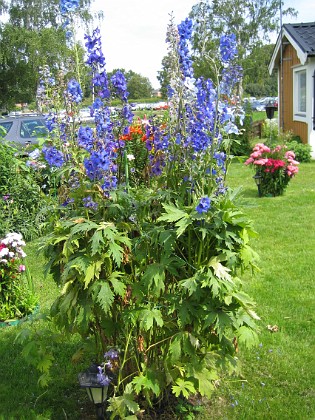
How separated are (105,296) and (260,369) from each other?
1.64m

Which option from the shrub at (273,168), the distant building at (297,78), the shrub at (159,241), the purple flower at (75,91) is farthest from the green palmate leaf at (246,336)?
the distant building at (297,78)

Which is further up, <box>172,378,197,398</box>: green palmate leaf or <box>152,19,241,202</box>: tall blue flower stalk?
<box>152,19,241,202</box>: tall blue flower stalk

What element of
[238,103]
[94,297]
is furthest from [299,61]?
[94,297]

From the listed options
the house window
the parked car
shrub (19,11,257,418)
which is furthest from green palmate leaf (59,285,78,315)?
the house window

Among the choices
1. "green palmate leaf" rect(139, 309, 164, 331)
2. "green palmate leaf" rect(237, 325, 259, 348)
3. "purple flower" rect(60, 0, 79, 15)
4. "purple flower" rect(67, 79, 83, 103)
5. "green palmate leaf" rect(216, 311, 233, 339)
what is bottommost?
"green palmate leaf" rect(237, 325, 259, 348)

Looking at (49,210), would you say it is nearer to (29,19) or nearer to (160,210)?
(160,210)

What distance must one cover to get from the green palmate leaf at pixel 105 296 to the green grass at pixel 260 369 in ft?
1.98

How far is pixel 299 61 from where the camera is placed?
14930 millimetres

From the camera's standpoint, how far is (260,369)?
379 cm

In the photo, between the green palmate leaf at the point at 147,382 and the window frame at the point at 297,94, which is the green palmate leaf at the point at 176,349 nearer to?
the green palmate leaf at the point at 147,382

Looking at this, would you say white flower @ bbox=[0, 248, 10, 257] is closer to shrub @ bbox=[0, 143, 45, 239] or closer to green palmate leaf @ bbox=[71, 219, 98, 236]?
green palmate leaf @ bbox=[71, 219, 98, 236]

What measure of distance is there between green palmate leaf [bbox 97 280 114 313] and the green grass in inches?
23.8

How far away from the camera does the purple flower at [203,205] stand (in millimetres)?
2650

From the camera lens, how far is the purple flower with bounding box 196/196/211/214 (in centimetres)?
265
